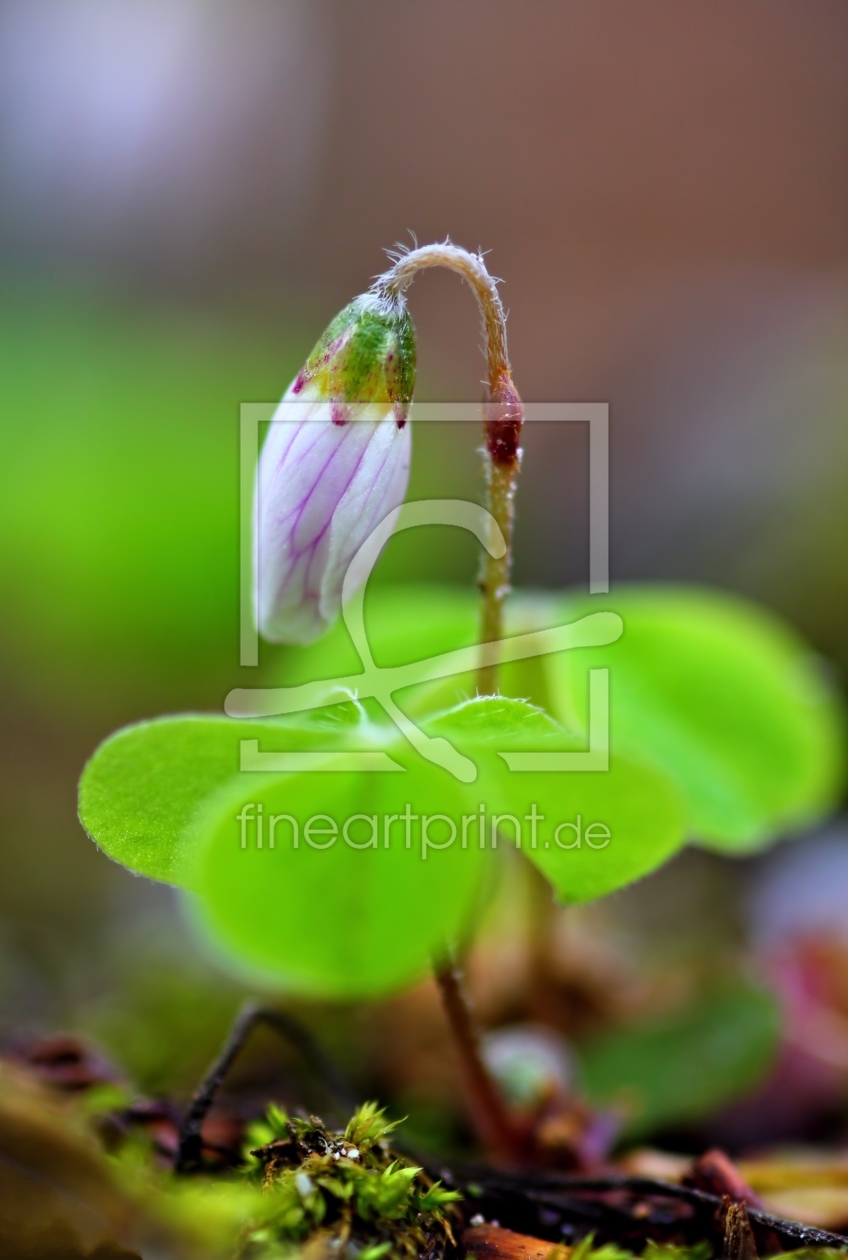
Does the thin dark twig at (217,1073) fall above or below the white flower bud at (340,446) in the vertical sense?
below

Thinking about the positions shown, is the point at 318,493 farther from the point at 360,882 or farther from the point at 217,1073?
the point at 217,1073

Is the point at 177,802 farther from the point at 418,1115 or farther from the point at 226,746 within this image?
the point at 418,1115

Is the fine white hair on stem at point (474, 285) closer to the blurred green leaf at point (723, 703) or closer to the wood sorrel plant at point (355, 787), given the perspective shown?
the wood sorrel plant at point (355, 787)

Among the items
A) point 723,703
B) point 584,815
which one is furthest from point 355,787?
point 723,703

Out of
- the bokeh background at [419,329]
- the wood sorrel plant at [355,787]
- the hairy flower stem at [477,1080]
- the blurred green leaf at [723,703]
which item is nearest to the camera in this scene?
the wood sorrel plant at [355,787]

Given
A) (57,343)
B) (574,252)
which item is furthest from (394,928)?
(574,252)

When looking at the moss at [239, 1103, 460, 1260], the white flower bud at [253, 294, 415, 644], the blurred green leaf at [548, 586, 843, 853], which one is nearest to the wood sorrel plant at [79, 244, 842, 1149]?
the white flower bud at [253, 294, 415, 644]

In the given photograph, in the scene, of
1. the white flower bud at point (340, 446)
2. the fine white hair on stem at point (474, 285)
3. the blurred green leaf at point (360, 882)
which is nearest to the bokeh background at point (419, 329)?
the fine white hair on stem at point (474, 285)
